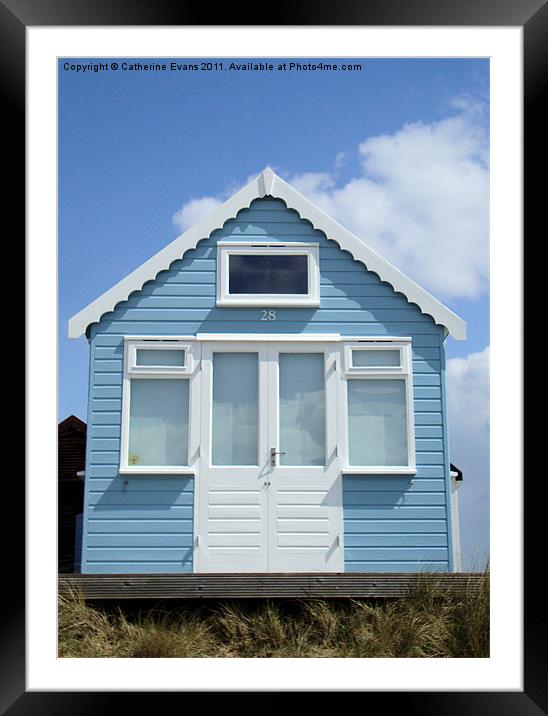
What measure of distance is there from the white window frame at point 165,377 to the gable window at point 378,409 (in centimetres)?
126

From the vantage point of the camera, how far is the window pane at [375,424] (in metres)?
6.75

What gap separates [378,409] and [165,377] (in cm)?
181

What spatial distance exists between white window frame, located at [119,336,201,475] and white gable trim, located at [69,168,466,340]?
1.48 ft

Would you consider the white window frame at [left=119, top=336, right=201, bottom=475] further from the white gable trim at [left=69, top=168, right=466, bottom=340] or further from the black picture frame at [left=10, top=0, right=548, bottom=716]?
the black picture frame at [left=10, top=0, right=548, bottom=716]

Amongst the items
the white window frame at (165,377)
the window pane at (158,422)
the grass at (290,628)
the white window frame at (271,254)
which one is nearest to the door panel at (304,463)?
the white window frame at (271,254)

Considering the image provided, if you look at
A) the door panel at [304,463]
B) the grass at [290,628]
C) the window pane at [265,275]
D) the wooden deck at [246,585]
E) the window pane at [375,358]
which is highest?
the window pane at [265,275]

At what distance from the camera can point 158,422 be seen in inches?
266

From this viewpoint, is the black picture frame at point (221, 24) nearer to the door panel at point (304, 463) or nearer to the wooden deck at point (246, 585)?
the wooden deck at point (246, 585)

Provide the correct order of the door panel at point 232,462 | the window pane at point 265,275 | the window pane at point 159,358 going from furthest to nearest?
1. the window pane at point 265,275
2. the window pane at point 159,358
3. the door panel at point 232,462

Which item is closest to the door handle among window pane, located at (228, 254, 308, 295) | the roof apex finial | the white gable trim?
window pane, located at (228, 254, 308, 295)

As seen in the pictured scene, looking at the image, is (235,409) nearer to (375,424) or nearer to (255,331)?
(255,331)

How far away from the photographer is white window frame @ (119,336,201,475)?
665 centimetres
